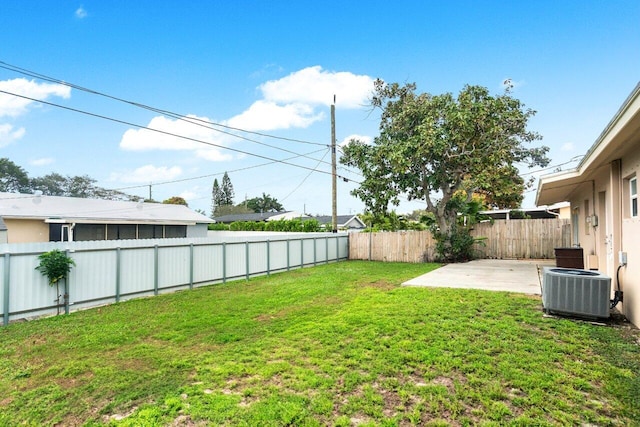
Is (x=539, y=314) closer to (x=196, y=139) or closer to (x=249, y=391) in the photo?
(x=249, y=391)

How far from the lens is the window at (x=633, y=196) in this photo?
5.25 m

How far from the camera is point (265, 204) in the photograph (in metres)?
61.5

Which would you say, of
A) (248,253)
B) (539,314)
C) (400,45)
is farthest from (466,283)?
(400,45)

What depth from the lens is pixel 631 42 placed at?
10.3 metres

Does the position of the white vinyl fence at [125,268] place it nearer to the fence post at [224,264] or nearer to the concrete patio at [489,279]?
the fence post at [224,264]

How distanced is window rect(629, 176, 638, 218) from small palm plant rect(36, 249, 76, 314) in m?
9.90

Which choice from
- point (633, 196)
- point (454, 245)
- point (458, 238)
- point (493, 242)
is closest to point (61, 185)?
point (454, 245)

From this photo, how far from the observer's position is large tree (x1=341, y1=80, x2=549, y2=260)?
13.5 metres

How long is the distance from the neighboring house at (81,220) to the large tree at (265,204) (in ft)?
128

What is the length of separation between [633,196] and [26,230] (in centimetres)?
2203

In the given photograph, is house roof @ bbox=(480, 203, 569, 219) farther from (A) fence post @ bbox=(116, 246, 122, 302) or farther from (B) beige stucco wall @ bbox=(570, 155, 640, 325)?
(A) fence post @ bbox=(116, 246, 122, 302)

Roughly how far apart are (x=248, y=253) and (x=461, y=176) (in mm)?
9451

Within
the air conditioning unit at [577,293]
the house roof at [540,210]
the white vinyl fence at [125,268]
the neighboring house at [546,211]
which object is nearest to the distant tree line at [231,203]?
the house roof at [540,210]

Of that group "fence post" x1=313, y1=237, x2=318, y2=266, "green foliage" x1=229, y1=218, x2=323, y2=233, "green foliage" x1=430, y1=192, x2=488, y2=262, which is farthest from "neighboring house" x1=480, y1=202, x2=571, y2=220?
"green foliage" x1=229, y1=218, x2=323, y2=233
